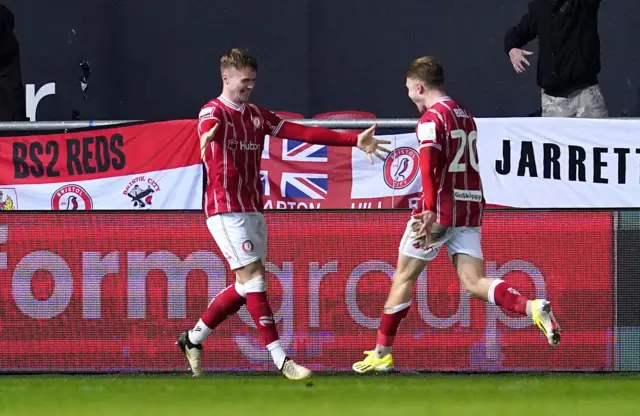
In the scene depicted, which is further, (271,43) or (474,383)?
(271,43)

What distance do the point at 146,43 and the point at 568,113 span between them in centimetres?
432

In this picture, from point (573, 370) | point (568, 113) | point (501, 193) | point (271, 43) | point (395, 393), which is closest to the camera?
point (395, 393)

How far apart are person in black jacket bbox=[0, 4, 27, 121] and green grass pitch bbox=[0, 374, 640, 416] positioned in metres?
4.59

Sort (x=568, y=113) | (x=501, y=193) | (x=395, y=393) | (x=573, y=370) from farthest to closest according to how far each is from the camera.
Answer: (x=568, y=113) → (x=501, y=193) → (x=573, y=370) → (x=395, y=393)

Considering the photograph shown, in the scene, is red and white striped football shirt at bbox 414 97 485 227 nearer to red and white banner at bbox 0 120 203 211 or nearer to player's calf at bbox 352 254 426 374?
player's calf at bbox 352 254 426 374

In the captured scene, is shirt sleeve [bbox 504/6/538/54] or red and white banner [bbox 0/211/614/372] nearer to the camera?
red and white banner [bbox 0/211/614/372]

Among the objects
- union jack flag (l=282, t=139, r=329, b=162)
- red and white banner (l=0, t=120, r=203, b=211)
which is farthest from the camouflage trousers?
red and white banner (l=0, t=120, r=203, b=211)

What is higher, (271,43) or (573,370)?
(271,43)

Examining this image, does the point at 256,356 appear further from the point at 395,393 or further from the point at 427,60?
the point at 427,60

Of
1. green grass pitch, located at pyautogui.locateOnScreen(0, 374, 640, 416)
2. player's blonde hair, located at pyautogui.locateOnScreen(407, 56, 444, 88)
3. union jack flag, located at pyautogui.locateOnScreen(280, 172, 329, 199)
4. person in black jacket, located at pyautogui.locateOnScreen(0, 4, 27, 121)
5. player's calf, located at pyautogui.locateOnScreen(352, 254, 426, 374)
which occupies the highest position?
person in black jacket, located at pyautogui.locateOnScreen(0, 4, 27, 121)

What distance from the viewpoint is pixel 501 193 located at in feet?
40.8

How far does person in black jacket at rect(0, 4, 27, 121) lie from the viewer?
546 inches

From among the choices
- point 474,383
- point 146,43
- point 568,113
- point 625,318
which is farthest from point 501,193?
point 146,43

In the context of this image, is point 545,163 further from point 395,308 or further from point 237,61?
point 237,61
